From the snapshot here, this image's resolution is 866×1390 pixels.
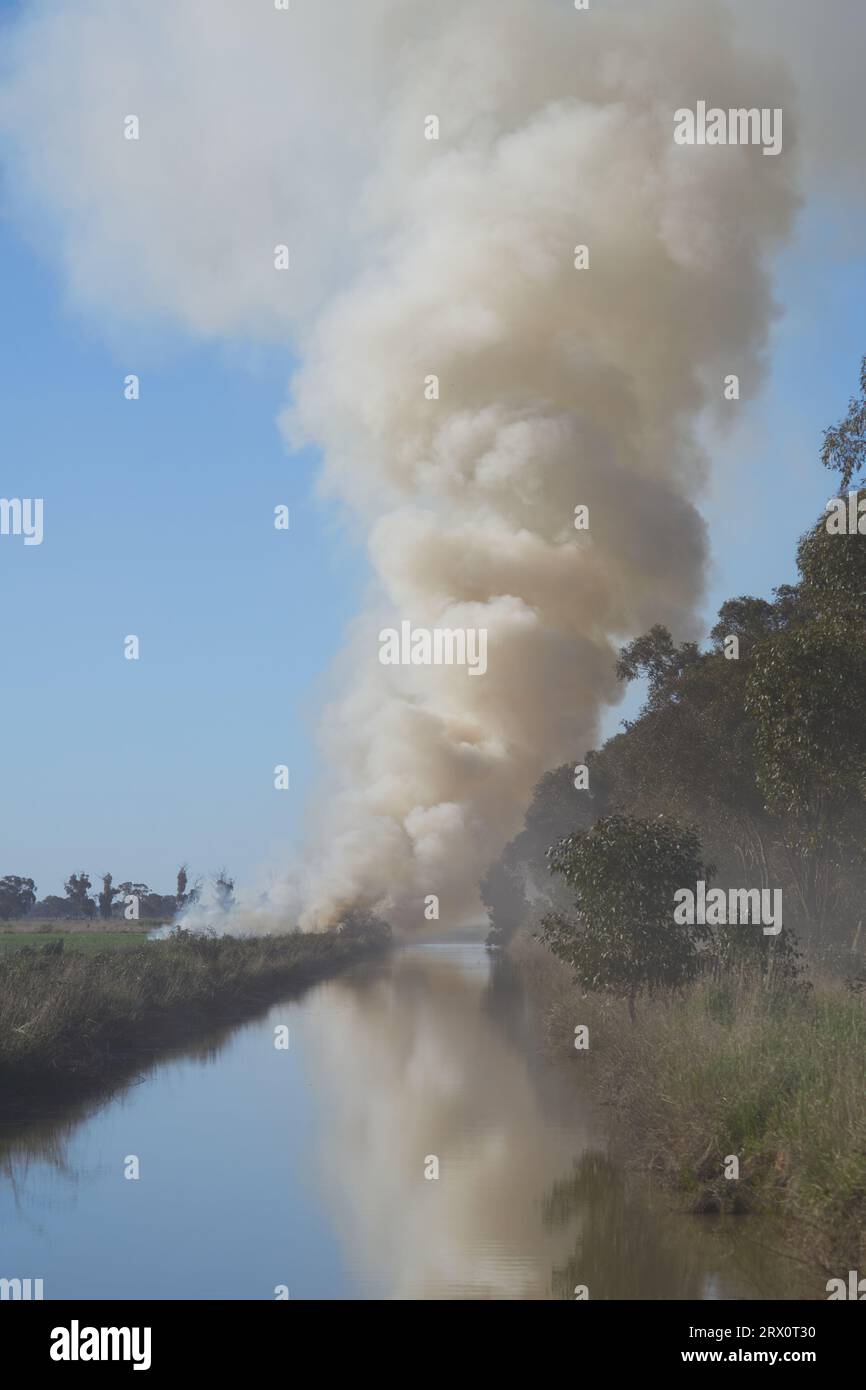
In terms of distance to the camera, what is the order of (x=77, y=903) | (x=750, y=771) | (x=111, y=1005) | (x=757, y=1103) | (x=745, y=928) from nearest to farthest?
(x=757, y=1103), (x=745, y=928), (x=111, y=1005), (x=750, y=771), (x=77, y=903)

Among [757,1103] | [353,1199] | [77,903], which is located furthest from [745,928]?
[77,903]

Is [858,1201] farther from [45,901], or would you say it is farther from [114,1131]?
[45,901]

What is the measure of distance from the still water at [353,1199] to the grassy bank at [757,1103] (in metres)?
0.39

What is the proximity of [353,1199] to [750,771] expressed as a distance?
2150 centimetres

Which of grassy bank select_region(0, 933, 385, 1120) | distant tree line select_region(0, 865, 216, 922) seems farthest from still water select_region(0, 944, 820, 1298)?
distant tree line select_region(0, 865, 216, 922)

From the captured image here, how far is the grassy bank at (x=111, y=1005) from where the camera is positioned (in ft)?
63.2

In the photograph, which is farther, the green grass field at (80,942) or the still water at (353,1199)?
the green grass field at (80,942)

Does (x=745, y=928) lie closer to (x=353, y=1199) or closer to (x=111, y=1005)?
(x=353, y=1199)

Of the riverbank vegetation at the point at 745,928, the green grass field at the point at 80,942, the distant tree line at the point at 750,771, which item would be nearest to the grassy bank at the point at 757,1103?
the riverbank vegetation at the point at 745,928

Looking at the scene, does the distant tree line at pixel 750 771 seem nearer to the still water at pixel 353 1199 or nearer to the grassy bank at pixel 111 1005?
the still water at pixel 353 1199

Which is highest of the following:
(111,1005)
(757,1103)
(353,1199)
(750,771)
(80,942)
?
(750,771)

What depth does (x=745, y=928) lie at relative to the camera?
21.0m

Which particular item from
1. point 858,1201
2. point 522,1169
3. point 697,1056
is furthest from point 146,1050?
point 858,1201
